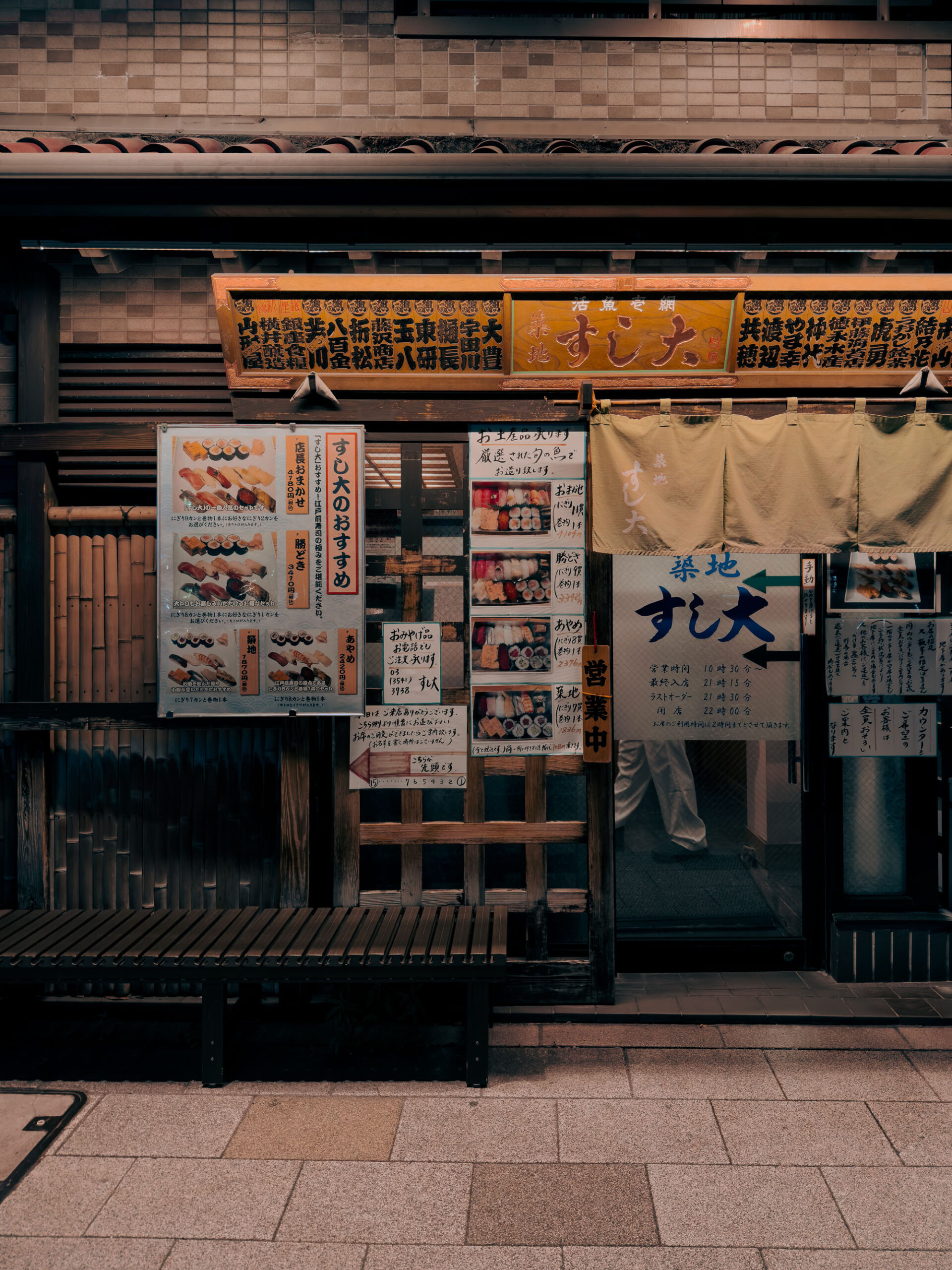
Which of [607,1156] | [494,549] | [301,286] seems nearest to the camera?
[607,1156]

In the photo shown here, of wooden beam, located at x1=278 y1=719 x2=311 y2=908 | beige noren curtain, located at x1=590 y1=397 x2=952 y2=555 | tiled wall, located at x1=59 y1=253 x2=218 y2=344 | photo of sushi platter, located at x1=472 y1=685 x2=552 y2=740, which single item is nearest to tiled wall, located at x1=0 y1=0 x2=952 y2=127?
tiled wall, located at x1=59 y1=253 x2=218 y2=344

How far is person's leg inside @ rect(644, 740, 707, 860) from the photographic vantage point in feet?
22.2

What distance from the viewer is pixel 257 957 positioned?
16.2 feet

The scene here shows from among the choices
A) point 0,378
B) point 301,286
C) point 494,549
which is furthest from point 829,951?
point 0,378

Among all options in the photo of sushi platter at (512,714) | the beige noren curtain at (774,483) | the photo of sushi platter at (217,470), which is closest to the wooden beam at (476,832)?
the photo of sushi platter at (512,714)

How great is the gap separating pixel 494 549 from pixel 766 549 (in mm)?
2087

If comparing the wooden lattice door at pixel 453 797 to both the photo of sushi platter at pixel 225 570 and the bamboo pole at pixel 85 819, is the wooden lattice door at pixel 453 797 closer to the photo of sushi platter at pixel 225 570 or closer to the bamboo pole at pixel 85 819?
the photo of sushi platter at pixel 225 570

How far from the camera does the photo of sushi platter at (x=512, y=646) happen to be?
5941mm

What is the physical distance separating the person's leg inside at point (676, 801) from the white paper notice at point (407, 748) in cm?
201

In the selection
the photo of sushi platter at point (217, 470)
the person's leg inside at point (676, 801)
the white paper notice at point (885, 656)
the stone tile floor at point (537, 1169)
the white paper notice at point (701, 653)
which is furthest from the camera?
the person's leg inside at point (676, 801)

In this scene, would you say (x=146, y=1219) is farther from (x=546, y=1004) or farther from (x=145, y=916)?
(x=546, y=1004)

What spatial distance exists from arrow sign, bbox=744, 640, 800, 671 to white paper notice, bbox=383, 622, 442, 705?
265 cm

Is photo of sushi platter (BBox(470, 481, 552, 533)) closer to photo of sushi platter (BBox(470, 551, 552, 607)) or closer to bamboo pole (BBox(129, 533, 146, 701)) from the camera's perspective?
photo of sushi platter (BBox(470, 551, 552, 607))

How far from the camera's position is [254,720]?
587cm
